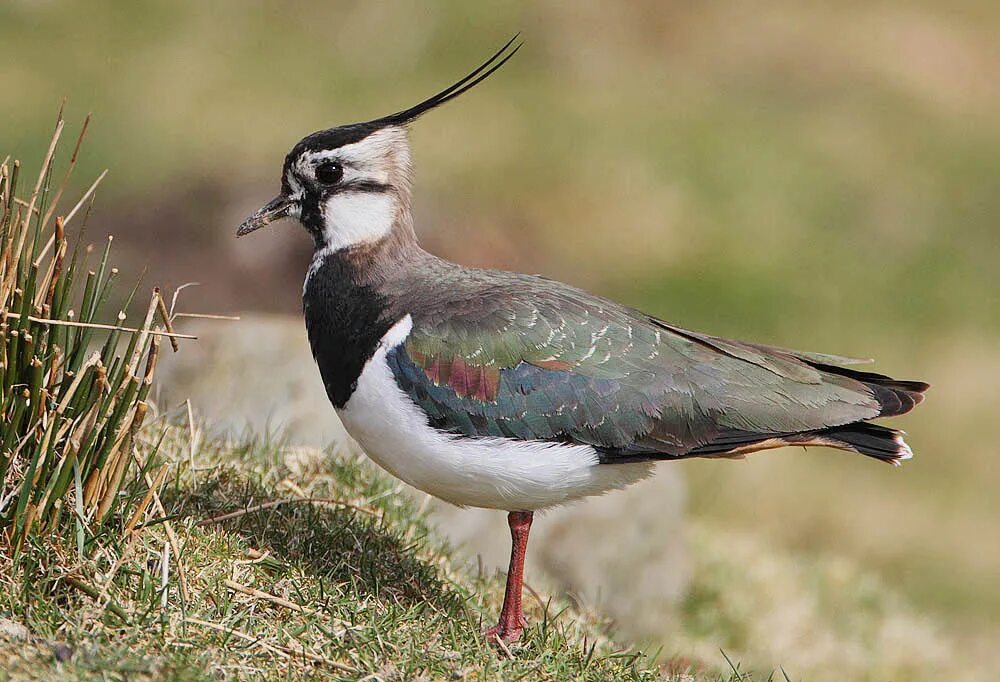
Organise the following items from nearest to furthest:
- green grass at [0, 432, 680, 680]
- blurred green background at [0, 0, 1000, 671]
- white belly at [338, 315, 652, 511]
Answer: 1. green grass at [0, 432, 680, 680]
2. white belly at [338, 315, 652, 511]
3. blurred green background at [0, 0, 1000, 671]

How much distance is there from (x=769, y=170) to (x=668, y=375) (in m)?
9.56

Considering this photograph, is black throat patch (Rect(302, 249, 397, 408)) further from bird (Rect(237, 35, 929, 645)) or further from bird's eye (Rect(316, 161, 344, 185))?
bird's eye (Rect(316, 161, 344, 185))

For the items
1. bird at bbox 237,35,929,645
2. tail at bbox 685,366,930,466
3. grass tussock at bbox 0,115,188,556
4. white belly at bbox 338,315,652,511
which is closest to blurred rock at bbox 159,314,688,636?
bird at bbox 237,35,929,645

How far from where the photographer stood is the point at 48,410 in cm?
429

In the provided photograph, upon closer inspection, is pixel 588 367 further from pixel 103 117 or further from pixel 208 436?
pixel 103 117

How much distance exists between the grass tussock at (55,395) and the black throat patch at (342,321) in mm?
733

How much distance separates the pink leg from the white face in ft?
4.24

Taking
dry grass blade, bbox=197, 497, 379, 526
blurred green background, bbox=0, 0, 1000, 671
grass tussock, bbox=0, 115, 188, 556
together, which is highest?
blurred green background, bbox=0, 0, 1000, 671

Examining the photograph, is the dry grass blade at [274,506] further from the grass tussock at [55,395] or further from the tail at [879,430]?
the tail at [879,430]

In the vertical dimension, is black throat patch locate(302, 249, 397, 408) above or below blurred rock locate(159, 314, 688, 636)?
above

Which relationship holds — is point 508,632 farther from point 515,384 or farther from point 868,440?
point 868,440

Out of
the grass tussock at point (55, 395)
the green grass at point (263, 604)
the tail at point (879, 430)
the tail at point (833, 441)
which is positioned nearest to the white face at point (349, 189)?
the grass tussock at point (55, 395)

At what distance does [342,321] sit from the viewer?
4938 mm

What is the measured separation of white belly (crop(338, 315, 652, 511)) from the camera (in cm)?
464
